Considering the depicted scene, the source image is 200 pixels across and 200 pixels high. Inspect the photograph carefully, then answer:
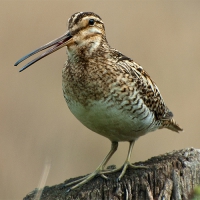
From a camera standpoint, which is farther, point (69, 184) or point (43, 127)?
point (43, 127)

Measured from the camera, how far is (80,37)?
188 inches

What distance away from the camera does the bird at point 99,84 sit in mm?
4777

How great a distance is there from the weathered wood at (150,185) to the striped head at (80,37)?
3.02 feet

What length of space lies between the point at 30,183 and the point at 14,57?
175 cm

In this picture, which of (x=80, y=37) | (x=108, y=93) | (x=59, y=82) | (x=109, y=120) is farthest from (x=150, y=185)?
(x=59, y=82)

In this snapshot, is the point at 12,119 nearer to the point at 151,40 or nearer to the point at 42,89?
the point at 42,89

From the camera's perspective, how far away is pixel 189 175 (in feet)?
14.7

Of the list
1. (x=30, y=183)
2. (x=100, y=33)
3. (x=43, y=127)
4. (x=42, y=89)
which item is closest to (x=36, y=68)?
(x=42, y=89)

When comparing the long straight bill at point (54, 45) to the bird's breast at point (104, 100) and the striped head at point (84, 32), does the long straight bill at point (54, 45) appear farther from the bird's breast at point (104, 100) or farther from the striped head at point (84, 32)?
the bird's breast at point (104, 100)

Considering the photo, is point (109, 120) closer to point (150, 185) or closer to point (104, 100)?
point (104, 100)

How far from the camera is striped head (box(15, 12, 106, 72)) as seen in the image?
468 centimetres

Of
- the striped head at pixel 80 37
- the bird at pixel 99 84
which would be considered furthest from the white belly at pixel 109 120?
the striped head at pixel 80 37

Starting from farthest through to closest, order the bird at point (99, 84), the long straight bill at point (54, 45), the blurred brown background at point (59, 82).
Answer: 1. the blurred brown background at point (59, 82)
2. the bird at point (99, 84)
3. the long straight bill at point (54, 45)

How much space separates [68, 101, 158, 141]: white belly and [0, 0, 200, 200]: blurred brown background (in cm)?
107
